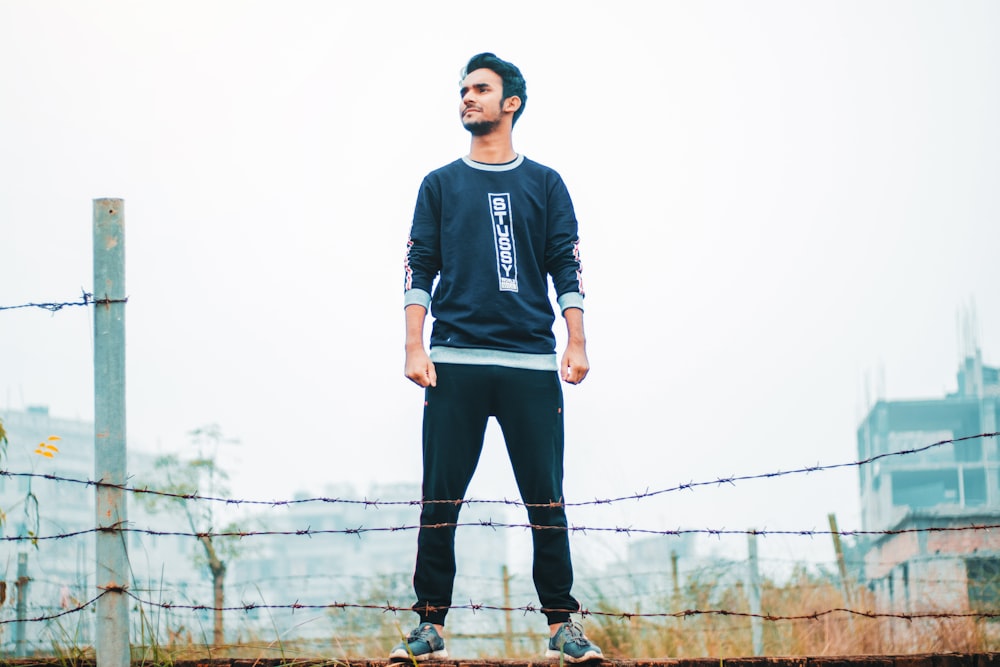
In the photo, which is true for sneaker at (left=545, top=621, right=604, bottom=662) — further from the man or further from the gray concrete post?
the gray concrete post

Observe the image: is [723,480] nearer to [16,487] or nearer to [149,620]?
[149,620]

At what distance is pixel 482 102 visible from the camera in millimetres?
4609

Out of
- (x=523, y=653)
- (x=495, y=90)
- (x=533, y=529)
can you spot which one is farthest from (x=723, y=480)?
(x=523, y=653)

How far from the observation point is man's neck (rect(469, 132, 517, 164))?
4.65 meters

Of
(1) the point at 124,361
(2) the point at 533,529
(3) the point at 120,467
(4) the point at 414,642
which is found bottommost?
(4) the point at 414,642

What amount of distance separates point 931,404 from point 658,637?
71.8 metres

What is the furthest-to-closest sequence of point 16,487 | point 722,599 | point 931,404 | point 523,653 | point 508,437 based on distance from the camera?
1. point 16,487
2. point 931,404
3. point 722,599
4. point 523,653
5. point 508,437

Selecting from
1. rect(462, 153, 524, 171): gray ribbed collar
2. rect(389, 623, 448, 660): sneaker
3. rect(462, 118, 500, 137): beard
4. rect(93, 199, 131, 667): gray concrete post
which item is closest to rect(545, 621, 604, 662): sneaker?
rect(389, 623, 448, 660): sneaker

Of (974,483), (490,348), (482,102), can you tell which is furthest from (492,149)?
(974,483)

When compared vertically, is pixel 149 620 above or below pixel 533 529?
below

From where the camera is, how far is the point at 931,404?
75.8m

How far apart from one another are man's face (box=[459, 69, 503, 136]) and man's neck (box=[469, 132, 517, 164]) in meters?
0.03

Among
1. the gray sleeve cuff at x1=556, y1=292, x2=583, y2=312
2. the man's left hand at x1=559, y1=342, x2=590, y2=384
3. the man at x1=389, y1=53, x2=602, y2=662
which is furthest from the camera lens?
the gray sleeve cuff at x1=556, y1=292, x2=583, y2=312

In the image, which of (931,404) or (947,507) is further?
(931,404)
